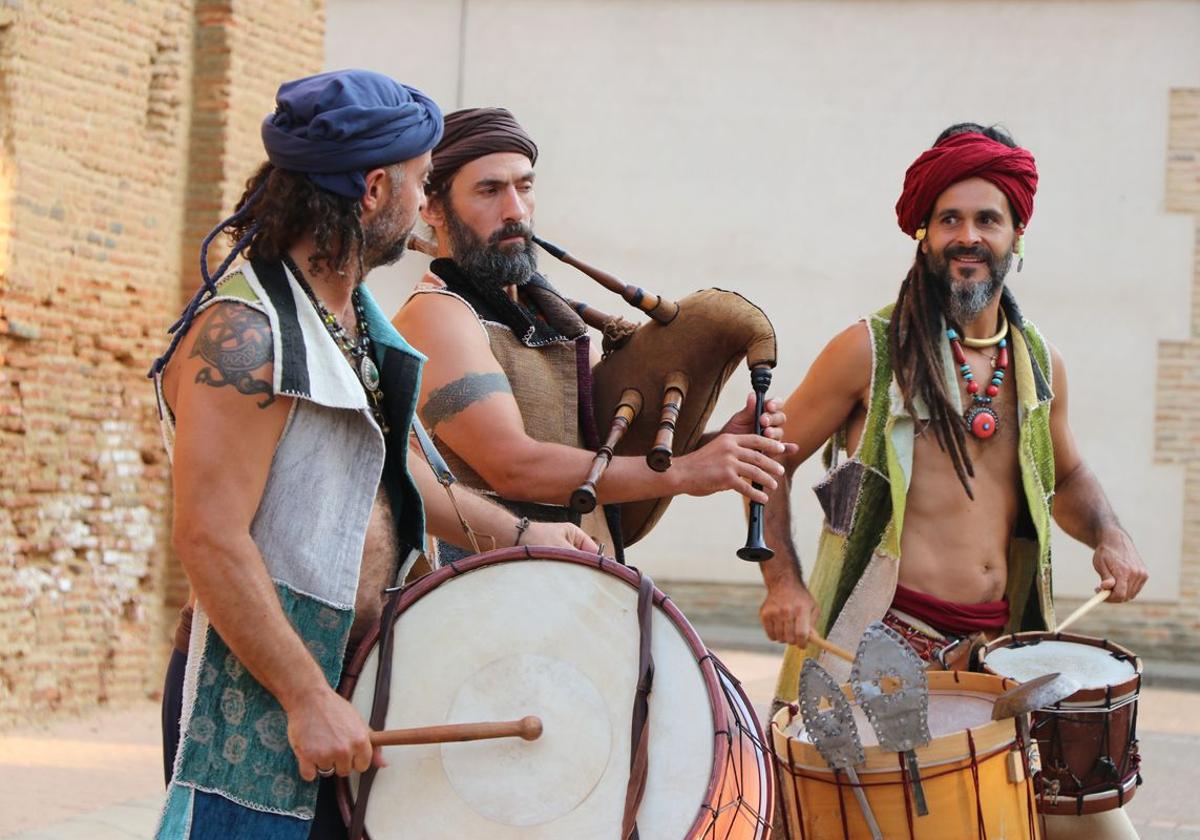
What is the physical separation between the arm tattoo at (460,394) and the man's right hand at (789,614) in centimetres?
93

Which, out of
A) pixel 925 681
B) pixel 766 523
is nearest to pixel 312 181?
Result: pixel 925 681

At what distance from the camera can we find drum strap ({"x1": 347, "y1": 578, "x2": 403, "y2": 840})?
2.74 metres

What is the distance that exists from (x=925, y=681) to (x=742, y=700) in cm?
59

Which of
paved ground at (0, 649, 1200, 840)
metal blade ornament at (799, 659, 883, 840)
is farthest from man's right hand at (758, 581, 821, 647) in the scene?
paved ground at (0, 649, 1200, 840)

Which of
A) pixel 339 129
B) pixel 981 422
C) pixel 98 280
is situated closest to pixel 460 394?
pixel 339 129

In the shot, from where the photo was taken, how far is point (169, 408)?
114 inches

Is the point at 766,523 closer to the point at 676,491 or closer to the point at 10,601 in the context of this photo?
the point at 676,491

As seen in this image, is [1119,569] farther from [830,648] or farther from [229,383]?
[229,383]

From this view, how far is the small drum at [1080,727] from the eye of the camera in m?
4.02

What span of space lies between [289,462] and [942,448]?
2.24 metres

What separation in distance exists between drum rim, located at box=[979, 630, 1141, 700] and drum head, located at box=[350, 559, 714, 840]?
131 cm

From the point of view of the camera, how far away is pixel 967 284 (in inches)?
179

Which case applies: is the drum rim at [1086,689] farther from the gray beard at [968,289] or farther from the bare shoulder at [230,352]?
the bare shoulder at [230,352]

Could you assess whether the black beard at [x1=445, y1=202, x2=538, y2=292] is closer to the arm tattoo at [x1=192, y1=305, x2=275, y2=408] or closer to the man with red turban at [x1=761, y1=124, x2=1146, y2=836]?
the man with red turban at [x1=761, y1=124, x2=1146, y2=836]
